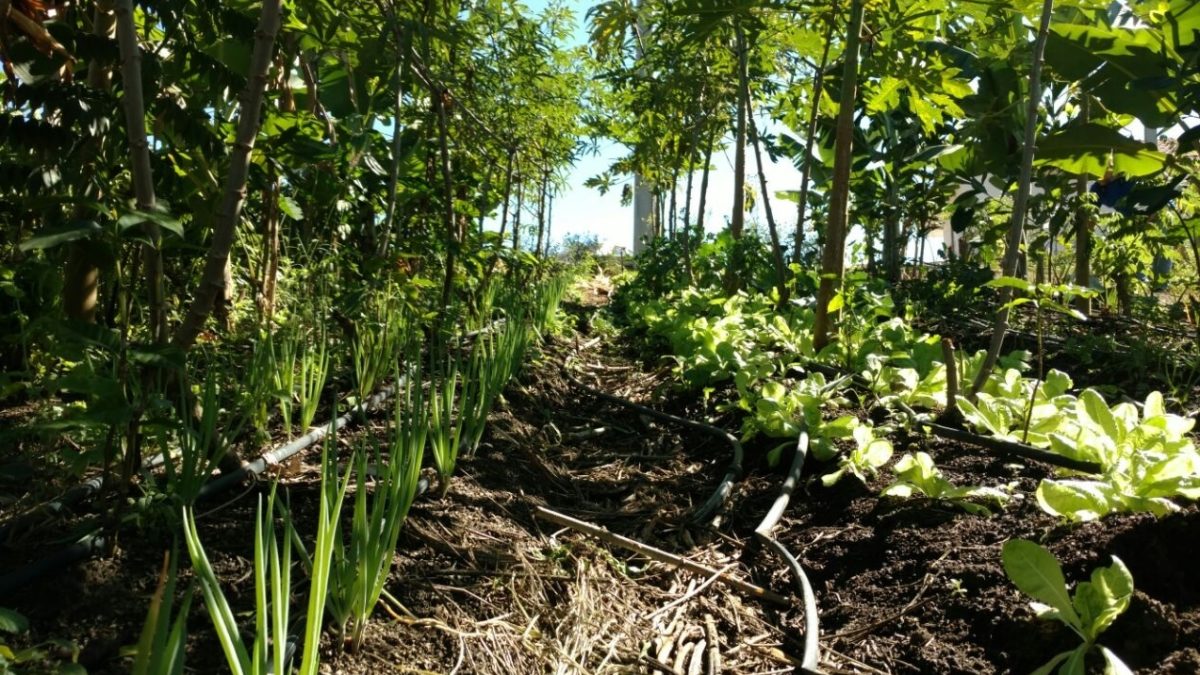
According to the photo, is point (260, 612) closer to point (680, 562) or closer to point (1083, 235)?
point (680, 562)

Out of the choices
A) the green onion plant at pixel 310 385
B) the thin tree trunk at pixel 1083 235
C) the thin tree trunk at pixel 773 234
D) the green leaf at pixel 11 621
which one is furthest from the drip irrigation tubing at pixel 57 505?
the thin tree trunk at pixel 1083 235

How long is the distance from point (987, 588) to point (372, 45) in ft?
5.71

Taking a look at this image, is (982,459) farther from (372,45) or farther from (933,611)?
(372,45)

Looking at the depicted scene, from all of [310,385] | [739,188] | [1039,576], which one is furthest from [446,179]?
[739,188]

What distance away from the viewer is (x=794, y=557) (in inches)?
75.4

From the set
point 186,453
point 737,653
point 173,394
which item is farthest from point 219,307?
point 737,653

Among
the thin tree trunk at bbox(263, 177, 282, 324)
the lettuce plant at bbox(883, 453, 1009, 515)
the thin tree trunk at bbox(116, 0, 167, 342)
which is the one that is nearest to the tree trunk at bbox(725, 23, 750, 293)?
the thin tree trunk at bbox(263, 177, 282, 324)

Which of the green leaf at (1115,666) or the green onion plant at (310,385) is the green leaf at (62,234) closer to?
the green onion plant at (310,385)

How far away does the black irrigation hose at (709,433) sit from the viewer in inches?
87.2

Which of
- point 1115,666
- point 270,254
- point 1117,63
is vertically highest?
point 1117,63

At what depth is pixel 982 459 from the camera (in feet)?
7.29

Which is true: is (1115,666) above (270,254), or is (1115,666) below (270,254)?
below

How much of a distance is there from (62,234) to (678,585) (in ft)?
4.15

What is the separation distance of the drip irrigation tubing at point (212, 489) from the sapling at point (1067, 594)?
1.04 metres
